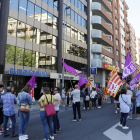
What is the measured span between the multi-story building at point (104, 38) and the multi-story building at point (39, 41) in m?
3.93

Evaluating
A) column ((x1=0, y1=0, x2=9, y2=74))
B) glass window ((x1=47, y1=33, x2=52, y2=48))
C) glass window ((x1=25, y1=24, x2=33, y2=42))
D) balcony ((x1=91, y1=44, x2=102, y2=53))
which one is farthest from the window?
balcony ((x1=91, y1=44, x2=102, y2=53))

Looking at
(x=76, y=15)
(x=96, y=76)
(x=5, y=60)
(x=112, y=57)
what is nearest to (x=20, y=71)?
(x=5, y=60)

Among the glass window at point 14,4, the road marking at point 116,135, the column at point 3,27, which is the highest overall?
the glass window at point 14,4

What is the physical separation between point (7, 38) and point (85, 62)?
1715cm

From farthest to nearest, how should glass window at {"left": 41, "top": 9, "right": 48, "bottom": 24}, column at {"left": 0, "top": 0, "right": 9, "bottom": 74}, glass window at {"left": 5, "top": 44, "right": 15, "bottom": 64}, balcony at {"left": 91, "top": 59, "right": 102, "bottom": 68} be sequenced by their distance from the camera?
balcony at {"left": 91, "top": 59, "right": 102, "bottom": 68} → glass window at {"left": 41, "top": 9, "right": 48, "bottom": 24} → glass window at {"left": 5, "top": 44, "right": 15, "bottom": 64} → column at {"left": 0, "top": 0, "right": 9, "bottom": 74}

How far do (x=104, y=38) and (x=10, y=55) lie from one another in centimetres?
2259

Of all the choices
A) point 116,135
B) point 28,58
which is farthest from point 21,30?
point 116,135

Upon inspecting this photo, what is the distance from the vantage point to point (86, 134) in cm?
621

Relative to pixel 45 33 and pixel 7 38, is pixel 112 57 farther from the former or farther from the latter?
pixel 7 38

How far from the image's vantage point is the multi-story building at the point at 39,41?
728 inches

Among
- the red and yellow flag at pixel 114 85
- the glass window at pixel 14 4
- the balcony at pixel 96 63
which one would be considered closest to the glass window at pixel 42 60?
the glass window at pixel 14 4

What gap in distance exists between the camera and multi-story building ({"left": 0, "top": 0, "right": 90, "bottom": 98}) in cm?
1850

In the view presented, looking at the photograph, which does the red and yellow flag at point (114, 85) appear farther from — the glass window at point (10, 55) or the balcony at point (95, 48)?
the balcony at point (95, 48)

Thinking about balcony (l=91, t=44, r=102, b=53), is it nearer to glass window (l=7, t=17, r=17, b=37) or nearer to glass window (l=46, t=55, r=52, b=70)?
glass window (l=46, t=55, r=52, b=70)
